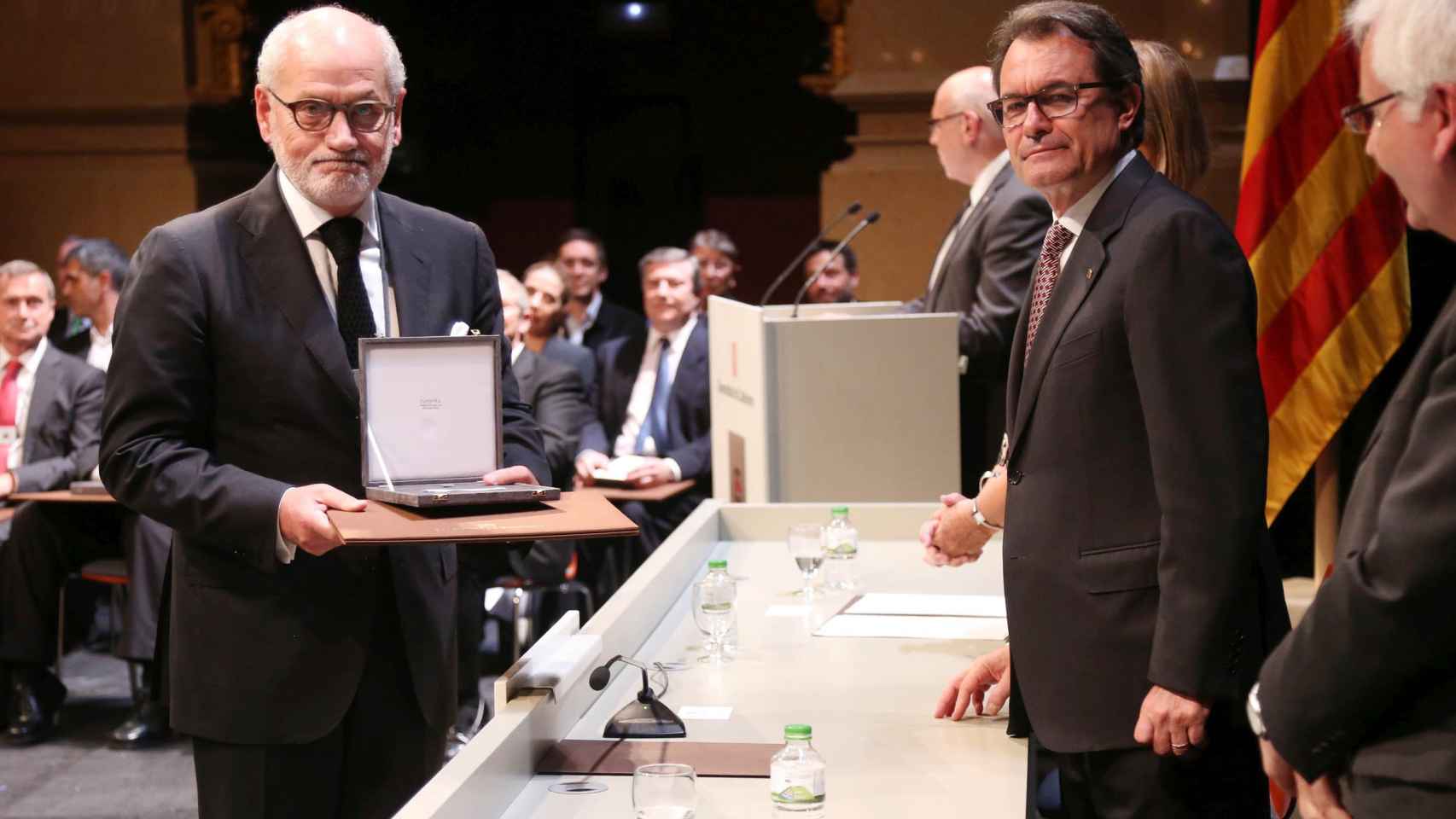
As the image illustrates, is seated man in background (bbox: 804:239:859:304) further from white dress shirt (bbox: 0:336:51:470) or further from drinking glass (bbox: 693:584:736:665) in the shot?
drinking glass (bbox: 693:584:736:665)

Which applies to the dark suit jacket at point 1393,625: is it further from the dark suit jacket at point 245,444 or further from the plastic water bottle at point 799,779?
the dark suit jacket at point 245,444

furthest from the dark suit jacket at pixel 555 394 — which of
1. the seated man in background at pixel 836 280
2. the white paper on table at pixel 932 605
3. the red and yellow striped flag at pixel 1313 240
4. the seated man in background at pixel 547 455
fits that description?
the white paper on table at pixel 932 605

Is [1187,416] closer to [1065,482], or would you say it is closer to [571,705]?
[1065,482]

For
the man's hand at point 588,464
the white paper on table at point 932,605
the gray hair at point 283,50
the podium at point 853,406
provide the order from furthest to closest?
the man's hand at point 588,464, the podium at point 853,406, the white paper on table at point 932,605, the gray hair at point 283,50

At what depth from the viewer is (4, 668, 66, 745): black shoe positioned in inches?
204

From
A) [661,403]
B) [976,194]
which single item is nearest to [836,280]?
[661,403]

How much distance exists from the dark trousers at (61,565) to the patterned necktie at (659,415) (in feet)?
6.17

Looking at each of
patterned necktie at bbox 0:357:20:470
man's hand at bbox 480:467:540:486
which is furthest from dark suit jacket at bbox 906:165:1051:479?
patterned necktie at bbox 0:357:20:470

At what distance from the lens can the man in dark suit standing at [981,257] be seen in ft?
13.1

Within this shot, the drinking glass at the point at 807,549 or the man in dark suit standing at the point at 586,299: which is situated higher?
the man in dark suit standing at the point at 586,299

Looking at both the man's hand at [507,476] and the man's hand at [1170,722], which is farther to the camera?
the man's hand at [507,476]

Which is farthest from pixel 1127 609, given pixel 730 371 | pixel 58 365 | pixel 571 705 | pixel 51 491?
pixel 58 365

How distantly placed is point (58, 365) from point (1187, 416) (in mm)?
5035

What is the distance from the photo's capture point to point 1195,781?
1804 millimetres
